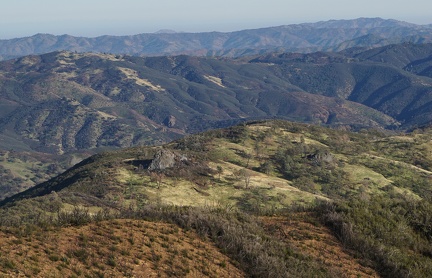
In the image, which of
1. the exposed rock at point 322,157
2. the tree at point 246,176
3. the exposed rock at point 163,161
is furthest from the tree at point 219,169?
the exposed rock at point 322,157

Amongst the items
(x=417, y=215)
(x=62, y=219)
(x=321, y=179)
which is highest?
(x=62, y=219)

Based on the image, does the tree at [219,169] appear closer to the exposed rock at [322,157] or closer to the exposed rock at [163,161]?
the exposed rock at [163,161]

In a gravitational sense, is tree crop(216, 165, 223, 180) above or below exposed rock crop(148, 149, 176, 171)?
below

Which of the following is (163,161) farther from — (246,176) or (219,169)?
(246,176)

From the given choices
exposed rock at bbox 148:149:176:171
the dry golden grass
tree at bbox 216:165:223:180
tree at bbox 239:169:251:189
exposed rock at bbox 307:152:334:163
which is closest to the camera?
the dry golden grass

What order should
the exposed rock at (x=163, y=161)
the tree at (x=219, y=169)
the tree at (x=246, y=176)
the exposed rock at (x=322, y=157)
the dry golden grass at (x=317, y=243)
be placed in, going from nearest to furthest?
the dry golden grass at (x=317, y=243) → the tree at (x=246, y=176) → the tree at (x=219, y=169) → the exposed rock at (x=163, y=161) → the exposed rock at (x=322, y=157)

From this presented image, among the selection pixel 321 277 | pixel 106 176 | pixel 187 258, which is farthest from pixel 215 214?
pixel 106 176

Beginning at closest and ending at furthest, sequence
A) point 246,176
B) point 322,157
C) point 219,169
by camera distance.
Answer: point 246,176
point 219,169
point 322,157

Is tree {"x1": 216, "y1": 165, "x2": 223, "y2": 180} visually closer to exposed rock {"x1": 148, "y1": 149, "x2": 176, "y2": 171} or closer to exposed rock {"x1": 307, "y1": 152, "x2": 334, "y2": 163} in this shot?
exposed rock {"x1": 148, "y1": 149, "x2": 176, "y2": 171}

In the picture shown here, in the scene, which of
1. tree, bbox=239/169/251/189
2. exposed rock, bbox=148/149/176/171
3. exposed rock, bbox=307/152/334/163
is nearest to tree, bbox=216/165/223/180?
tree, bbox=239/169/251/189

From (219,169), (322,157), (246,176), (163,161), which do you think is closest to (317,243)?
(246,176)

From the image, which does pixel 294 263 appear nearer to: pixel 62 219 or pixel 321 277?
pixel 321 277
